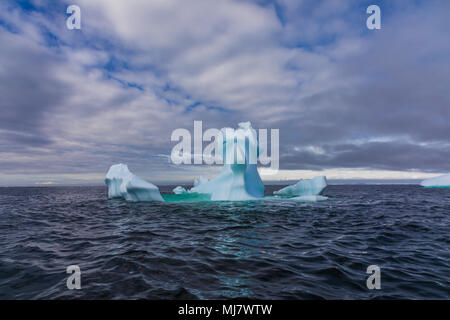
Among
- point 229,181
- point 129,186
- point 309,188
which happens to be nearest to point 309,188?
point 309,188

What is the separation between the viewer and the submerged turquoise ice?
59.7 ft

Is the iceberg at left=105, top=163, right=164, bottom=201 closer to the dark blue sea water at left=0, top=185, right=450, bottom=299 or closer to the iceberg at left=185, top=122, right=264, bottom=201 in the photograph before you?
the iceberg at left=185, top=122, right=264, bottom=201

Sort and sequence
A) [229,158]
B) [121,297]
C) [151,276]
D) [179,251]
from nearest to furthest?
[121,297] → [151,276] → [179,251] → [229,158]

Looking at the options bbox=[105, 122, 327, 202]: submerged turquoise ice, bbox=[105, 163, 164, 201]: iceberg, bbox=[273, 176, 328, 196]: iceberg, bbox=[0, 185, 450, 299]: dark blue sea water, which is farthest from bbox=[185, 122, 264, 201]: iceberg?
bbox=[0, 185, 450, 299]: dark blue sea water

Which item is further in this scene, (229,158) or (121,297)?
(229,158)

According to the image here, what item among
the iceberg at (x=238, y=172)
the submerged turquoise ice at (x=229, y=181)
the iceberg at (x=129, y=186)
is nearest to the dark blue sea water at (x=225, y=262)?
the iceberg at (x=129, y=186)

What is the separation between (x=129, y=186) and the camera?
17.3 m

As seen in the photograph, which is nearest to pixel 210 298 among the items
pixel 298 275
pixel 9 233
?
pixel 298 275

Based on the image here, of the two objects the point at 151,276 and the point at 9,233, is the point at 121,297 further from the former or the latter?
the point at 9,233

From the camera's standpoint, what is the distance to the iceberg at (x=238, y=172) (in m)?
18.9

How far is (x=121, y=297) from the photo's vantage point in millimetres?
3205

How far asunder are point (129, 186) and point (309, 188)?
1833 centimetres

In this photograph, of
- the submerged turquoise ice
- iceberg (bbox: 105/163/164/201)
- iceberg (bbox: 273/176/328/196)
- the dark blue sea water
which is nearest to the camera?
the dark blue sea water
